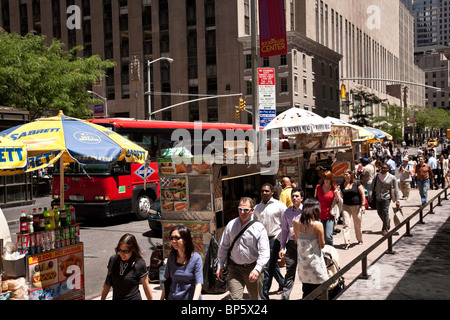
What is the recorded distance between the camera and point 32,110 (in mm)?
27641

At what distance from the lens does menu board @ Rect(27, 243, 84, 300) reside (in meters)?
6.21

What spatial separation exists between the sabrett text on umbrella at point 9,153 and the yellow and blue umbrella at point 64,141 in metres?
0.33

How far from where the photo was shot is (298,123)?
13.9 m

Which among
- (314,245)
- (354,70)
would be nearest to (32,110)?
(314,245)

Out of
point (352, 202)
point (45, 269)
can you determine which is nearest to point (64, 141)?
point (45, 269)

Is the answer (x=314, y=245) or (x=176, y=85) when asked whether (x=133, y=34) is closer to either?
(x=176, y=85)

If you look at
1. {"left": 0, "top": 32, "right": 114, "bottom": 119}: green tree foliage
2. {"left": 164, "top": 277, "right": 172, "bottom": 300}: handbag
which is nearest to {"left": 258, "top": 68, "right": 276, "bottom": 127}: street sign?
{"left": 164, "top": 277, "right": 172, "bottom": 300}: handbag

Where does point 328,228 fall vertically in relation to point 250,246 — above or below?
below

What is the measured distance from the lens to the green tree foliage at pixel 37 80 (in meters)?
25.8

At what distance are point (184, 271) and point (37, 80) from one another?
→ 80.5 ft

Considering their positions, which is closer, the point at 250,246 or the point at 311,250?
the point at 250,246

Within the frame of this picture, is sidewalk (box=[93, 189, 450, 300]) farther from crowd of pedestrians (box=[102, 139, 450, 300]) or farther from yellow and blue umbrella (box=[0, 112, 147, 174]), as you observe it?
yellow and blue umbrella (box=[0, 112, 147, 174])

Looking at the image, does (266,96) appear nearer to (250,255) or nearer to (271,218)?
(271,218)

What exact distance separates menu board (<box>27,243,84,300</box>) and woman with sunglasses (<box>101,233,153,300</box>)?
1265 mm
